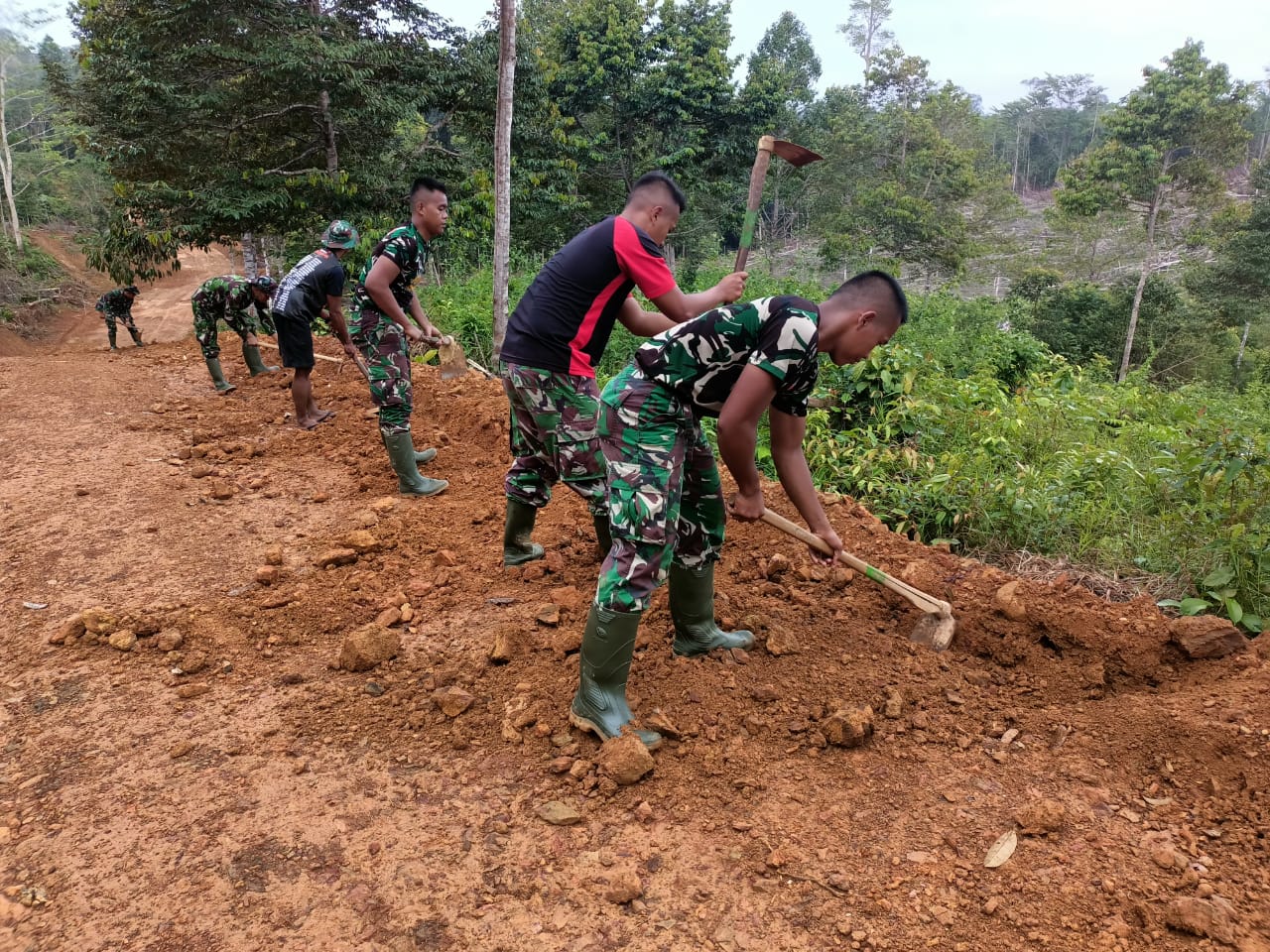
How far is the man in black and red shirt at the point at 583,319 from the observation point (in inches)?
104

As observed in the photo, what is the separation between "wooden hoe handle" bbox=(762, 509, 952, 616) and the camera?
2.48m

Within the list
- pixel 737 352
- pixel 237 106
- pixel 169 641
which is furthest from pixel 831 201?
pixel 169 641

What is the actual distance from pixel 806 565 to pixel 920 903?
1.72m

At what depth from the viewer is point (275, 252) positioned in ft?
56.4

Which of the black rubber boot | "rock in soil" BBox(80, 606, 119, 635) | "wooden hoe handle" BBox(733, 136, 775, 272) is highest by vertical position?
"wooden hoe handle" BBox(733, 136, 775, 272)

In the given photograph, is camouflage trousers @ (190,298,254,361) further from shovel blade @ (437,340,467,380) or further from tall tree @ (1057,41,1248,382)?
tall tree @ (1057,41,1248,382)

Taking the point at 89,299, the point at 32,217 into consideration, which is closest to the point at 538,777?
the point at 89,299

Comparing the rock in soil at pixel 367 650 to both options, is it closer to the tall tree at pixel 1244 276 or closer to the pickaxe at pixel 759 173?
the pickaxe at pixel 759 173

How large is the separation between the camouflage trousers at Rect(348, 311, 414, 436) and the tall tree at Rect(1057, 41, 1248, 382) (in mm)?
19643

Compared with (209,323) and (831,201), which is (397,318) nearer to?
(209,323)

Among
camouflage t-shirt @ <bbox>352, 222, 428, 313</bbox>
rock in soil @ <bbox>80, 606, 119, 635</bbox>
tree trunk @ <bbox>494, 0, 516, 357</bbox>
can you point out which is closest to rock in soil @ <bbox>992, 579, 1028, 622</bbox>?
camouflage t-shirt @ <bbox>352, 222, 428, 313</bbox>

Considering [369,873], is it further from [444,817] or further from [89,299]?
[89,299]

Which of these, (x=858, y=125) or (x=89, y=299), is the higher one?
(x=858, y=125)

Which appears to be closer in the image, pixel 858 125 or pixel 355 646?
pixel 355 646
